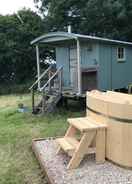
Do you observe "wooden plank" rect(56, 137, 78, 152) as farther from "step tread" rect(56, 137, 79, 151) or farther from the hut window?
the hut window

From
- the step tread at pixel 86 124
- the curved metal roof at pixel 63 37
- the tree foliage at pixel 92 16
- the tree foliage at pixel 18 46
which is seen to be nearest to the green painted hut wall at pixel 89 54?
the curved metal roof at pixel 63 37

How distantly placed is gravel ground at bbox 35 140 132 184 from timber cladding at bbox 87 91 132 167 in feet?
0.55

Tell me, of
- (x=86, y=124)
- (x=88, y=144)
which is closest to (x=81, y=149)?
(x=88, y=144)

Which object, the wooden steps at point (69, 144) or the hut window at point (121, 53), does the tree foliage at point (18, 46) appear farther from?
the wooden steps at point (69, 144)

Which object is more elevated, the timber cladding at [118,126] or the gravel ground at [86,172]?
the timber cladding at [118,126]

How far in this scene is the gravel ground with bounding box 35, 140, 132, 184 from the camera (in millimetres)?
3898

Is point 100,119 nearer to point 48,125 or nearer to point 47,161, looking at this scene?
point 47,161

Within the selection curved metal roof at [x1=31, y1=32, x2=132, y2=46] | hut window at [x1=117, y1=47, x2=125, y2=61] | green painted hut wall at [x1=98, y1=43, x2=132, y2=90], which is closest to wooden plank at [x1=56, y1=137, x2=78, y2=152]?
curved metal roof at [x1=31, y1=32, x2=132, y2=46]

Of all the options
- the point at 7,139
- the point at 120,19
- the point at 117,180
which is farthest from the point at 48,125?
the point at 120,19

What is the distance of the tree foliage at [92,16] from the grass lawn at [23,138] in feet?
24.9

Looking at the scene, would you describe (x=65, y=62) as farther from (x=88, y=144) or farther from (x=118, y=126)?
(x=118, y=126)

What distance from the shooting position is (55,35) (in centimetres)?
980

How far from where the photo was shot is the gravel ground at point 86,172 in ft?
12.8

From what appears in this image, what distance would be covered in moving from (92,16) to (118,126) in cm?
1299
